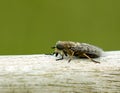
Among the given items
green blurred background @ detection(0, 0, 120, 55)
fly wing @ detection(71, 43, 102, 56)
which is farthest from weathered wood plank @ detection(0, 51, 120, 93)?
green blurred background @ detection(0, 0, 120, 55)

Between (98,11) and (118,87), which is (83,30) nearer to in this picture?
(98,11)

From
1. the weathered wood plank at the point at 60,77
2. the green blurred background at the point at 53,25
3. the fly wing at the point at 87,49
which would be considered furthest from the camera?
the green blurred background at the point at 53,25

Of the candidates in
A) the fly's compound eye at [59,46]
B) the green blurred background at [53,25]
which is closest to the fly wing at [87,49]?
the fly's compound eye at [59,46]

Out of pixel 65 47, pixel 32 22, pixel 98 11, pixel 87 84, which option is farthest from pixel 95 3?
pixel 87 84

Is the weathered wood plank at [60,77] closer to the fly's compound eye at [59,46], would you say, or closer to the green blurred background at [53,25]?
the fly's compound eye at [59,46]

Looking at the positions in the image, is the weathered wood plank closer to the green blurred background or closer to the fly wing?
the fly wing

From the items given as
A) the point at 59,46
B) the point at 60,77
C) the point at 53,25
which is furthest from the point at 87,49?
the point at 53,25

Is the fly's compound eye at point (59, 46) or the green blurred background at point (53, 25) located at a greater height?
the green blurred background at point (53, 25)
